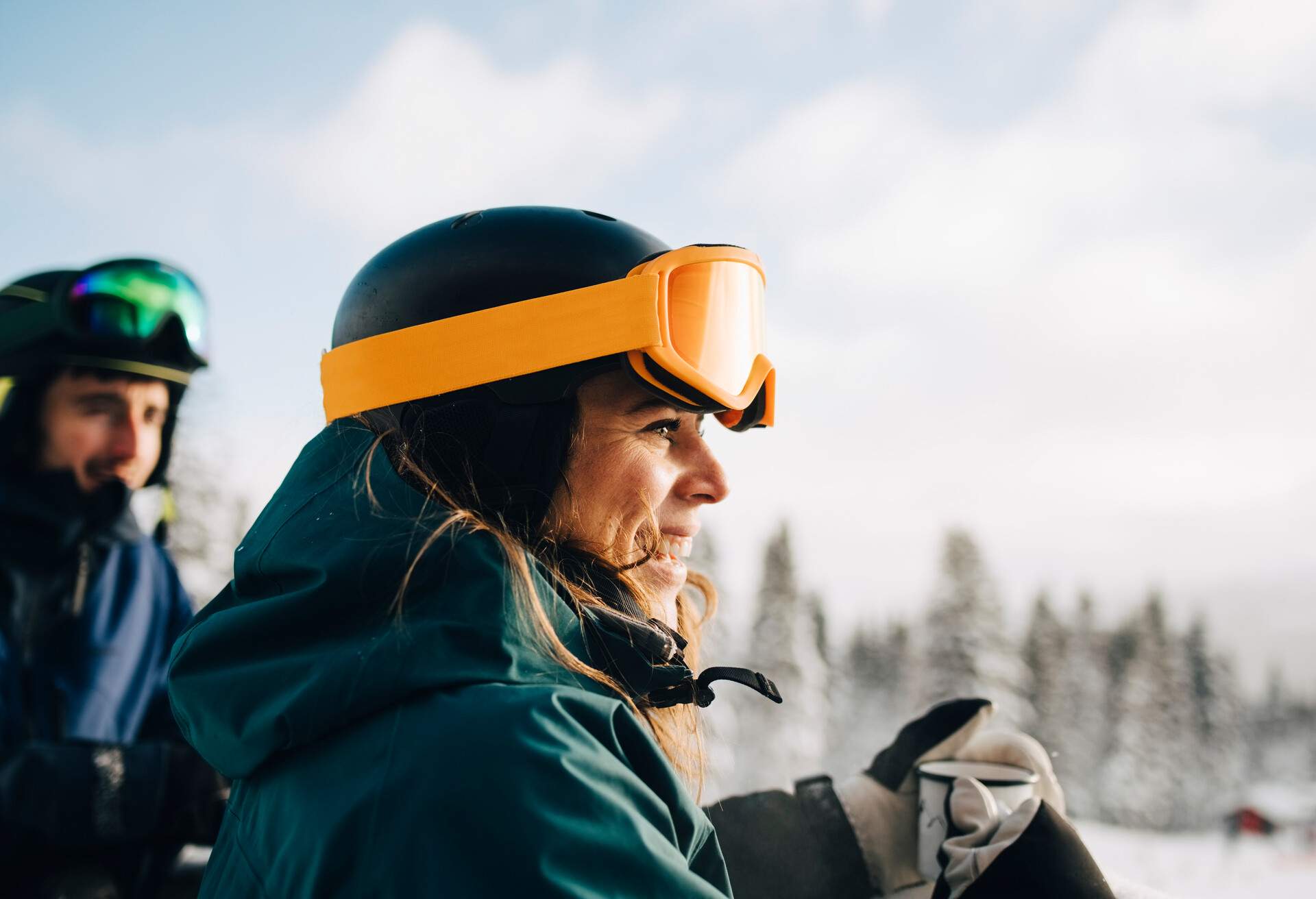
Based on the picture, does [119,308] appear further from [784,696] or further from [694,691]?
[784,696]

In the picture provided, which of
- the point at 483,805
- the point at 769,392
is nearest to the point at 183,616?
the point at 769,392

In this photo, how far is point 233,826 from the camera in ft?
5.65

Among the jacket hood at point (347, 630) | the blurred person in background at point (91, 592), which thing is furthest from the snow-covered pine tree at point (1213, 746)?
the jacket hood at point (347, 630)

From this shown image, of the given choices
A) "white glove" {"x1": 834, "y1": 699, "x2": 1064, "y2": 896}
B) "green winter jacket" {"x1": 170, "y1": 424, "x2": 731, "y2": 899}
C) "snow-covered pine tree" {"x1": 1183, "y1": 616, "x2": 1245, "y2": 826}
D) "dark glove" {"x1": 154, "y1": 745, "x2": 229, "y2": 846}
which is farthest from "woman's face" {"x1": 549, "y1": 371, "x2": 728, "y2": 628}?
"snow-covered pine tree" {"x1": 1183, "y1": 616, "x2": 1245, "y2": 826}

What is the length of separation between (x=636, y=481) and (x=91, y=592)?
10.5 ft

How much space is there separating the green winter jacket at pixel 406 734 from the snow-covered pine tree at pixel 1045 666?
3563 centimetres

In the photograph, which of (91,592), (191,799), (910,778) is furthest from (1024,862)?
(91,592)

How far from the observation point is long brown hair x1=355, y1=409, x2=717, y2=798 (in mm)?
1573

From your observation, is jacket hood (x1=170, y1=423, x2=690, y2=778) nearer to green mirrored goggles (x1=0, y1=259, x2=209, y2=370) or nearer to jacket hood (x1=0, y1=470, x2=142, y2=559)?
jacket hood (x1=0, y1=470, x2=142, y2=559)

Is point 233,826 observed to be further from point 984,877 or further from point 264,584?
point 984,877

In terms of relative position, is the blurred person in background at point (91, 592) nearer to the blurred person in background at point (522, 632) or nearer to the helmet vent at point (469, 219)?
the blurred person in background at point (522, 632)

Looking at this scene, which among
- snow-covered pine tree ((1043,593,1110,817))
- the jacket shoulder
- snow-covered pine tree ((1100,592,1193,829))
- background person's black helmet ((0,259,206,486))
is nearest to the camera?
the jacket shoulder

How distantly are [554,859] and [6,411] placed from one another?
3.98 meters

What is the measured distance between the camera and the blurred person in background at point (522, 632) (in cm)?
129
